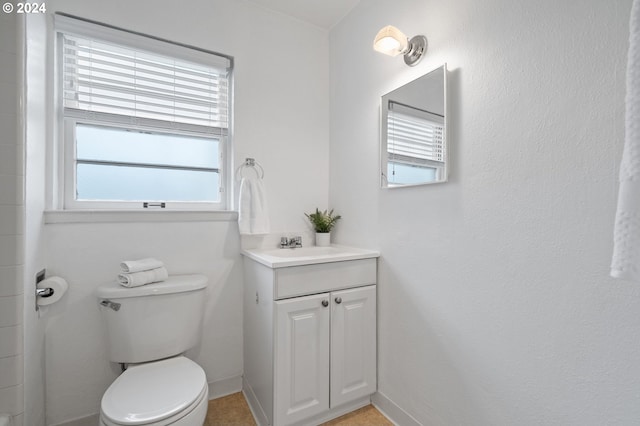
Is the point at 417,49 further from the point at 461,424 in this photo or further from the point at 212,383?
the point at 212,383

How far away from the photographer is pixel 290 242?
200 centimetres

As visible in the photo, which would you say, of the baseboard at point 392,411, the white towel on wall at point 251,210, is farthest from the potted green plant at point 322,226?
the baseboard at point 392,411

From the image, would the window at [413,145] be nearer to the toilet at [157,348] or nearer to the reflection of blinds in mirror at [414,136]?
the reflection of blinds in mirror at [414,136]

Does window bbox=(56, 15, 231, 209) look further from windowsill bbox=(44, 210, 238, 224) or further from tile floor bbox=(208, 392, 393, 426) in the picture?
tile floor bbox=(208, 392, 393, 426)

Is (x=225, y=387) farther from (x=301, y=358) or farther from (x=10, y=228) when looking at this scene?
(x=10, y=228)

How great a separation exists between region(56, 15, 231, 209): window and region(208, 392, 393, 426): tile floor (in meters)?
1.21

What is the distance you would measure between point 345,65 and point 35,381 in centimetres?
238

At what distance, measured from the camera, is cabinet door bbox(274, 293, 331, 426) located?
1.40m

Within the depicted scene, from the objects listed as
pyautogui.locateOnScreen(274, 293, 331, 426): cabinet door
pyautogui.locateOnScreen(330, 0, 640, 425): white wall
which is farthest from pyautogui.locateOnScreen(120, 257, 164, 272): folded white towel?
pyautogui.locateOnScreen(330, 0, 640, 425): white wall

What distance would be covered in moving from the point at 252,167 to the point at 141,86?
2.52ft

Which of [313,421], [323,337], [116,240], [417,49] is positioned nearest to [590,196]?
[417,49]

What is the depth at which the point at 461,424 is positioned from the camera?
1247mm

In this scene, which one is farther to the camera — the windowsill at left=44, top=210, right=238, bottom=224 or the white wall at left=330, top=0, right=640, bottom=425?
the windowsill at left=44, top=210, right=238, bottom=224

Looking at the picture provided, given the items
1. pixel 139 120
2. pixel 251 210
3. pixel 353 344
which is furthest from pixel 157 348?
pixel 139 120
